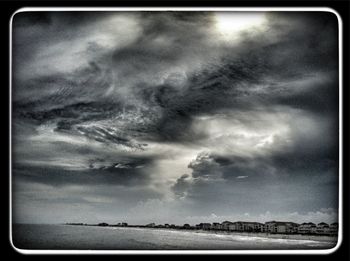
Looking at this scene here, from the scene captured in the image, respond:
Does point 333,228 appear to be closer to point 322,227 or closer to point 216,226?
point 322,227

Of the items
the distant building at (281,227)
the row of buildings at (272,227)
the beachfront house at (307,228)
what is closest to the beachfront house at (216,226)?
the row of buildings at (272,227)

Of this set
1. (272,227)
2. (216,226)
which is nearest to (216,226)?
(216,226)

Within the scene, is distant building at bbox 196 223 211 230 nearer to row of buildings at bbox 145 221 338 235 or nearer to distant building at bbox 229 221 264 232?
row of buildings at bbox 145 221 338 235

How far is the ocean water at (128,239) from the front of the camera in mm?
2596

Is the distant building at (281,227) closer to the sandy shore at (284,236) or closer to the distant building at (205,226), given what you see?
the sandy shore at (284,236)

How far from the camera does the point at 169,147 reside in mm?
2686

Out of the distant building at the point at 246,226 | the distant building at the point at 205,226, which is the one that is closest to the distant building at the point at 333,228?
the distant building at the point at 246,226

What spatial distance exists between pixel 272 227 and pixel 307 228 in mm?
194

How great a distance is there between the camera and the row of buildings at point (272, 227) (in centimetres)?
262

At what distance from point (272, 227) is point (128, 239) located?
2.57ft

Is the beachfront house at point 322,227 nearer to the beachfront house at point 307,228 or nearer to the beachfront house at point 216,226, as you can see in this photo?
the beachfront house at point 307,228

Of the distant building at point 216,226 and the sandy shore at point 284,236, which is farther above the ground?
the distant building at point 216,226

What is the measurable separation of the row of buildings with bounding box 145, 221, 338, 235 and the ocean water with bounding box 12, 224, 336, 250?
0.12 feet

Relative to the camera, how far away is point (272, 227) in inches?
104
